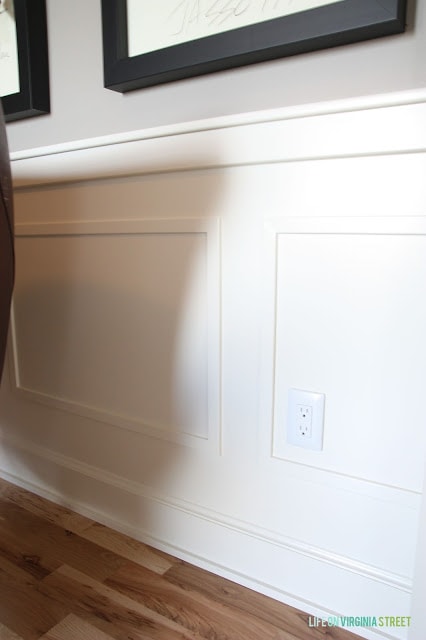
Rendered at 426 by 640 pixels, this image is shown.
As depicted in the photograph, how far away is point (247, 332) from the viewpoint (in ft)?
2.60

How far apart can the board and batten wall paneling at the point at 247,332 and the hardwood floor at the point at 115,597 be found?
1.6 inches

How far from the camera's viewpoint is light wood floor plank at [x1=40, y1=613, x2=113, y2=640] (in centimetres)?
74

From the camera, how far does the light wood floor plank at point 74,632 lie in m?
0.74

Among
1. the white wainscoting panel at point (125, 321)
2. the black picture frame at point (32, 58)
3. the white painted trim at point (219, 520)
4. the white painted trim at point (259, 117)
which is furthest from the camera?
the black picture frame at point (32, 58)

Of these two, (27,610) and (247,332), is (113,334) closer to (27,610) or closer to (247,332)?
(247,332)


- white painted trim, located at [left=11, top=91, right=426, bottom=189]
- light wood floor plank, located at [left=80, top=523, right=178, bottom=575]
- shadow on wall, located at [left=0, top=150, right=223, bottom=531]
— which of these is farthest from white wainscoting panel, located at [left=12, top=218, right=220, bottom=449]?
light wood floor plank, located at [left=80, top=523, right=178, bottom=575]

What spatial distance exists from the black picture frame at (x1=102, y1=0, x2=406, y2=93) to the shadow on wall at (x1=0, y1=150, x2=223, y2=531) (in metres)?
0.18

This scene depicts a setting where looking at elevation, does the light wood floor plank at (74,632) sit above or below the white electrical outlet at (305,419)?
A: below

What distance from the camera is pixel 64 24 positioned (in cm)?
97

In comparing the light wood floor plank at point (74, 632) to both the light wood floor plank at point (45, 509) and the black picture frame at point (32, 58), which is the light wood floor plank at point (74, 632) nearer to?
the light wood floor plank at point (45, 509)

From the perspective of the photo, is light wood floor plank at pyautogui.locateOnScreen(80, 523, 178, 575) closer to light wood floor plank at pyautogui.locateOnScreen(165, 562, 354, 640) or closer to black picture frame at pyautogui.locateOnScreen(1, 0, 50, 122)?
light wood floor plank at pyautogui.locateOnScreen(165, 562, 354, 640)

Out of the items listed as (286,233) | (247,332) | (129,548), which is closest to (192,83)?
(286,233)

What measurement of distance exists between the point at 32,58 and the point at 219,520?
104 centimetres

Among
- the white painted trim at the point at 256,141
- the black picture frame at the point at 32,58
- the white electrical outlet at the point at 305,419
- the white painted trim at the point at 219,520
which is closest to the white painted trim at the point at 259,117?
the white painted trim at the point at 256,141
